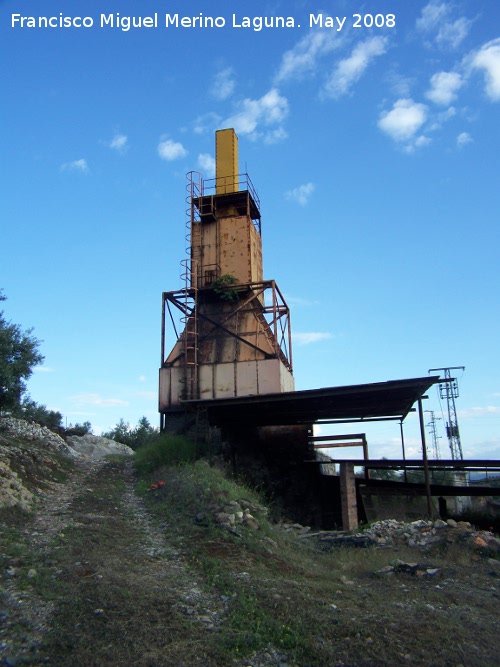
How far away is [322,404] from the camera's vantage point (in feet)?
57.5

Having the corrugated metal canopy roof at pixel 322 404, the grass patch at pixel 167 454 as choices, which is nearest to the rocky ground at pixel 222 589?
the corrugated metal canopy roof at pixel 322 404

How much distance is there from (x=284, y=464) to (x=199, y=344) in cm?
657

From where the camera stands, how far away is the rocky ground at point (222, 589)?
561 cm

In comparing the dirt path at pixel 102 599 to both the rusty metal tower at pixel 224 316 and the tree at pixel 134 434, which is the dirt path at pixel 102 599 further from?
the tree at pixel 134 434

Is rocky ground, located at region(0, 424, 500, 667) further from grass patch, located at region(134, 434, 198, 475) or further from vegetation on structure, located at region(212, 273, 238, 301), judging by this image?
vegetation on structure, located at region(212, 273, 238, 301)

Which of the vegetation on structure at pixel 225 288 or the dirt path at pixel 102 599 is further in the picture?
the vegetation on structure at pixel 225 288

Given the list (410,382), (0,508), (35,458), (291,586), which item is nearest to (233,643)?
(291,586)

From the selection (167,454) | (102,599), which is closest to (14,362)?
(167,454)

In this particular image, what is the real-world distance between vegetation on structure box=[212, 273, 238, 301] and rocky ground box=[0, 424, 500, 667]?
1229 centimetres

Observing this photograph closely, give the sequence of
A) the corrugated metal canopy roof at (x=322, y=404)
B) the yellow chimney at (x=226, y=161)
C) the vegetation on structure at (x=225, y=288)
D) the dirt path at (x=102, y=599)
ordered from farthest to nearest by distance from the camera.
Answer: the yellow chimney at (x=226, y=161) → the vegetation on structure at (x=225, y=288) → the corrugated metal canopy roof at (x=322, y=404) → the dirt path at (x=102, y=599)

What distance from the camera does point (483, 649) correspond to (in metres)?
5.83

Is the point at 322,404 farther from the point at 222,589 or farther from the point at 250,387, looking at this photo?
the point at 222,589

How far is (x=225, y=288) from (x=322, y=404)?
28.6ft

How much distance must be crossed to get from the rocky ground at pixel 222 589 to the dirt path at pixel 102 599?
0.9 inches
